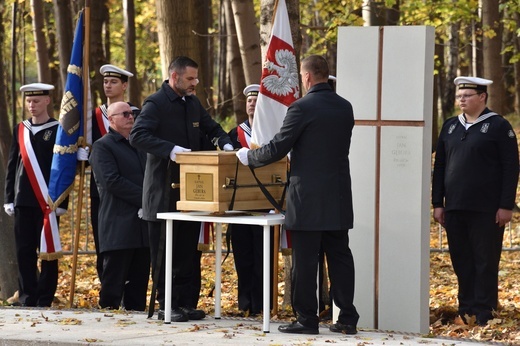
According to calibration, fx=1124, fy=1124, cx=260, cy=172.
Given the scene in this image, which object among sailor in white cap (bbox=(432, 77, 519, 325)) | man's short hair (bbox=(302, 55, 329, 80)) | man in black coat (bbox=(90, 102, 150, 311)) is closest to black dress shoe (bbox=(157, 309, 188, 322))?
man in black coat (bbox=(90, 102, 150, 311))

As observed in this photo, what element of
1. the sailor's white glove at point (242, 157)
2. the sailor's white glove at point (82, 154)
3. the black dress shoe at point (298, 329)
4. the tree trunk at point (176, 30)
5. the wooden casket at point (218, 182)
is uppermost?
the tree trunk at point (176, 30)

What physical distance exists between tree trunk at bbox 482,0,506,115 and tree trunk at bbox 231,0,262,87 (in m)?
5.46

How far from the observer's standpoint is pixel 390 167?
9.39 metres

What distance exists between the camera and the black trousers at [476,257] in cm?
1006

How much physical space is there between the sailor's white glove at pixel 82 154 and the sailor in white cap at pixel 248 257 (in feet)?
5.20

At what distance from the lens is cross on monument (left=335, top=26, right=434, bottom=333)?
9273 millimetres

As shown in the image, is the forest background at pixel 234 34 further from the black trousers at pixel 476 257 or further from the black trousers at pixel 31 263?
the black trousers at pixel 476 257

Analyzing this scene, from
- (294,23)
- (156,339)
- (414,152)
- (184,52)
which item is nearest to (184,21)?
(184,52)

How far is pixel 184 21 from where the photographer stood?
13602 millimetres

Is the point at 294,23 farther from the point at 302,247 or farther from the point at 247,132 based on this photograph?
the point at 302,247

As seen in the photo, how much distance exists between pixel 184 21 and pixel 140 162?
3.15 metres

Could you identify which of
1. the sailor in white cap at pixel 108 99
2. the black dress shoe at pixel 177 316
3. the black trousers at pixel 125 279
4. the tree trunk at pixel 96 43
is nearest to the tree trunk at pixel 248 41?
the sailor in white cap at pixel 108 99

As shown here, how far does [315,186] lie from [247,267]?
8.75ft

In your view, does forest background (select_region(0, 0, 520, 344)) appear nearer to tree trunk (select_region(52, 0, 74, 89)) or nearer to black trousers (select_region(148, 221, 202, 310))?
tree trunk (select_region(52, 0, 74, 89))
